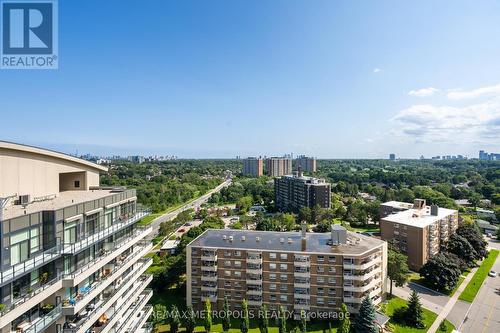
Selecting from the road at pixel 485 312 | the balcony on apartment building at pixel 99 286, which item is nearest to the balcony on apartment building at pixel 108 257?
the balcony on apartment building at pixel 99 286

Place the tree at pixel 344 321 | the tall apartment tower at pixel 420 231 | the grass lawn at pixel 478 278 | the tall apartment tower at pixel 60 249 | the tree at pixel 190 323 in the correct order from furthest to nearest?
the tall apartment tower at pixel 420 231 < the grass lawn at pixel 478 278 < the tree at pixel 190 323 < the tree at pixel 344 321 < the tall apartment tower at pixel 60 249

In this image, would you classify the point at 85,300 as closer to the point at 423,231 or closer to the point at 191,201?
the point at 423,231

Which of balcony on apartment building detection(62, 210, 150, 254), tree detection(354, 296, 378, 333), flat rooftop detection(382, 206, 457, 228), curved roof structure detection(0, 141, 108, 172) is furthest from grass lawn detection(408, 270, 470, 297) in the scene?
curved roof structure detection(0, 141, 108, 172)

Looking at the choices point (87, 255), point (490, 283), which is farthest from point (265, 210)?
point (87, 255)

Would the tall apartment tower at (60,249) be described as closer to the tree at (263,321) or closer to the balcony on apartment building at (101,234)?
the balcony on apartment building at (101,234)

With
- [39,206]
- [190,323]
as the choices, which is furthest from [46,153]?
[190,323]

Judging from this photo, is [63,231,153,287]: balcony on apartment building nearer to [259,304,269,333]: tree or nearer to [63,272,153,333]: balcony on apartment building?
[63,272,153,333]: balcony on apartment building
